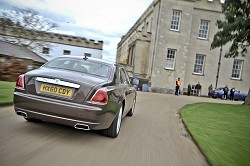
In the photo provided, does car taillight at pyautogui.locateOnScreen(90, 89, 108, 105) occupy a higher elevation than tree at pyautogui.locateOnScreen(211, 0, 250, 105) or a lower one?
lower

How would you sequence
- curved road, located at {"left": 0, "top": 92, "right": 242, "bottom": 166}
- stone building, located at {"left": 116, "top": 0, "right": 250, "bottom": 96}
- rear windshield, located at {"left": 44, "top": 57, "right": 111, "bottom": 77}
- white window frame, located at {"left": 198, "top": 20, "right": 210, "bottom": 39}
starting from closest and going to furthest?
curved road, located at {"left": 0, "top": 92, "right": 242, "bottom": 166} → rear windshield, located at {"left": 44, "top": 57, "right": 111, "bottom": 77} → stone building, located at {"left": 116, "top": 0, "right": 250, "bottom": 96} → white window frame, located at {"left": 198, "top": 20, "right": 210, "bottom": 39}

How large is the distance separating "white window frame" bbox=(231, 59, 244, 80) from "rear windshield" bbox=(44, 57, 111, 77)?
3255cm

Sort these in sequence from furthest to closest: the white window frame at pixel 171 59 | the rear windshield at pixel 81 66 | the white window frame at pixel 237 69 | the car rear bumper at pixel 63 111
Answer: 1. the white window frame at pixel 237 69
2. the white window frame at pixel 171 59
3. the rear windshield at pixel 81 66
4. the car rear bumper at pixel 63 111

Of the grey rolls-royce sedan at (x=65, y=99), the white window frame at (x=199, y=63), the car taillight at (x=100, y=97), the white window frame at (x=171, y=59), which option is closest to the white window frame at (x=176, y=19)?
the white window frame at (x=171, y=59)

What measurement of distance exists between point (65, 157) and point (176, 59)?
1156 inches

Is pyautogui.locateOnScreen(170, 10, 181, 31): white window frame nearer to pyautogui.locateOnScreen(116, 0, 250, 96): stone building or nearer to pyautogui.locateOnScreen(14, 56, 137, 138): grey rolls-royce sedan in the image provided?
pyautogui.locateOnScreen(116, 0, 250, 96): stone building

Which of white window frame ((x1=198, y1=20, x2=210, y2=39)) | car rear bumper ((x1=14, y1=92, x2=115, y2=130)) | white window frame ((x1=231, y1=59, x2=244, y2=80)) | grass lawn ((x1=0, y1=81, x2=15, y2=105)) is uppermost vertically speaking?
white window frame ((x1=198, y1=20, x2=210, y2=39))

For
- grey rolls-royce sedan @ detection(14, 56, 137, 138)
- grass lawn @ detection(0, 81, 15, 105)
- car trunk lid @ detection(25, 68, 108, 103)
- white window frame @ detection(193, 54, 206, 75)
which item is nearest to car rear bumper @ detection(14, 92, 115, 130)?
grey rolls-royce sedan @ detection(14, 56, 137, 138)

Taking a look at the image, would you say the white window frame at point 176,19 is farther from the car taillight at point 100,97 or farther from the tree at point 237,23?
the car taillight at point 100,97

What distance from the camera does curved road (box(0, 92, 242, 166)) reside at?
3.68 meters

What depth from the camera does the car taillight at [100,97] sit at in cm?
443

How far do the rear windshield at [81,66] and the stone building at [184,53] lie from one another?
26184 mm

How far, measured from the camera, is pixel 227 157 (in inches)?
195

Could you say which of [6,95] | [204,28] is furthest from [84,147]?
[204,28]
